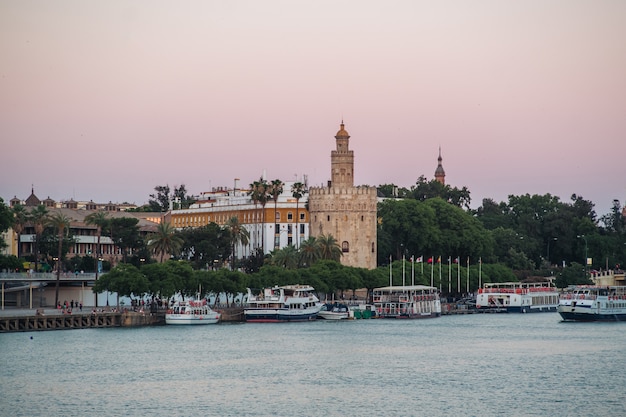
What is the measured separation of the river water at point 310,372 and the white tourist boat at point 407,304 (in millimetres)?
18126

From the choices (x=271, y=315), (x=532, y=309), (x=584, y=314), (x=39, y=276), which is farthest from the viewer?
(x=532, y=309)

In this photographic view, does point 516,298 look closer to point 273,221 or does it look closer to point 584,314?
point 584,314

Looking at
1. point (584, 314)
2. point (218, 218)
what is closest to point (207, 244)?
point (218, 218)

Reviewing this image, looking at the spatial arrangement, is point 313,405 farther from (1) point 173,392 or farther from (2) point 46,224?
(2) point 46,224

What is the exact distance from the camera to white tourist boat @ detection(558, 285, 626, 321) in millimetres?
113938

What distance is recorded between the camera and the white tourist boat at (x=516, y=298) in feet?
438

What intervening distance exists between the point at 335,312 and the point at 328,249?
1696 cm

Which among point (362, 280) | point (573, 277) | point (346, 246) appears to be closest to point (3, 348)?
point (362, 280)

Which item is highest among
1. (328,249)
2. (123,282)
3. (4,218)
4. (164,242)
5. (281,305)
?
(4,218)

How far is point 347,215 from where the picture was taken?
481 feet

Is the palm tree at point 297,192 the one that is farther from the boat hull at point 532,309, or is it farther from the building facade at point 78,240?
the boat hull at point 532,309

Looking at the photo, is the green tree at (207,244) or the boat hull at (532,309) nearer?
the boat hull at (532,309)

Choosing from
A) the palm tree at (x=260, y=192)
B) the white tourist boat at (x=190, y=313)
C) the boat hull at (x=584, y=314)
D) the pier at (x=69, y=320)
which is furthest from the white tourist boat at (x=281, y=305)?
the palm tree at (x=260, y=192)

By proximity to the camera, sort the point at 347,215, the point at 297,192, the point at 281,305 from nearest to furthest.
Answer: the point at 281,305
the point at 347,215
the point at 297,192
